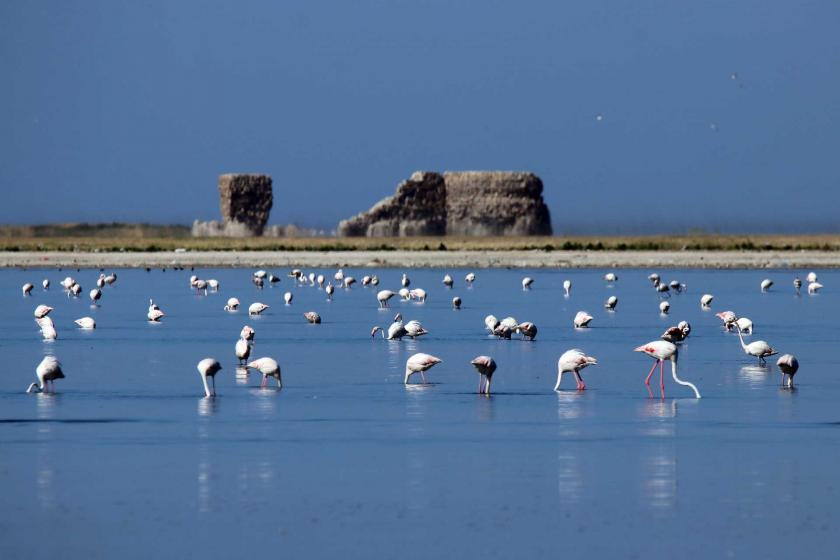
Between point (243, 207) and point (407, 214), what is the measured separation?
41.9 feet

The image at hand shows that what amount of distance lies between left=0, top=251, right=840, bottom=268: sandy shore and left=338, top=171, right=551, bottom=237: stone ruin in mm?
30114

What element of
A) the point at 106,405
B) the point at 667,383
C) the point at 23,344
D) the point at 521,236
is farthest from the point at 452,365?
the point at 521,236

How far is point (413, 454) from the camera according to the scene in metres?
16.5

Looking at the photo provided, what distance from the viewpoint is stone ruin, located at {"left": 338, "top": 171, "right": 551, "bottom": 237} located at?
110 m

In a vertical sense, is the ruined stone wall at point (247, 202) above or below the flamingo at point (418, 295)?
above

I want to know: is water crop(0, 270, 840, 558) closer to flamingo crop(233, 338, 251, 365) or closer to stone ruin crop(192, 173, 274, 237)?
flamingo crop(233, 338, 251, 365)

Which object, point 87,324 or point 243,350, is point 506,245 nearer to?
point 87,324

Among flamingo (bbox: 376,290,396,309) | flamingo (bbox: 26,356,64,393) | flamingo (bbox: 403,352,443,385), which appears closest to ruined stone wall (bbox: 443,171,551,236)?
flamingo (bbox: 376,290,396,309)

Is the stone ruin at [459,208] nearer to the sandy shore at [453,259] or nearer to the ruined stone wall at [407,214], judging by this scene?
the ruined stone wall at [407,214]

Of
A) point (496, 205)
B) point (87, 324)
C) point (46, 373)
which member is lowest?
point (87, 324)

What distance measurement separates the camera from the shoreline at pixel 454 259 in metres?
71.0

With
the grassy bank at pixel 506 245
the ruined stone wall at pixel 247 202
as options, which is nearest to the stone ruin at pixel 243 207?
the ruined stone wall at pixel 247 202

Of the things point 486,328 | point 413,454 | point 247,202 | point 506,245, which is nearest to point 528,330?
point 486,328

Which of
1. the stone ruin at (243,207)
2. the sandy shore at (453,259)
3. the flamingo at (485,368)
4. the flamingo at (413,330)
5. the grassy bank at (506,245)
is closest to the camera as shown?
the flamingo at (485,368)
